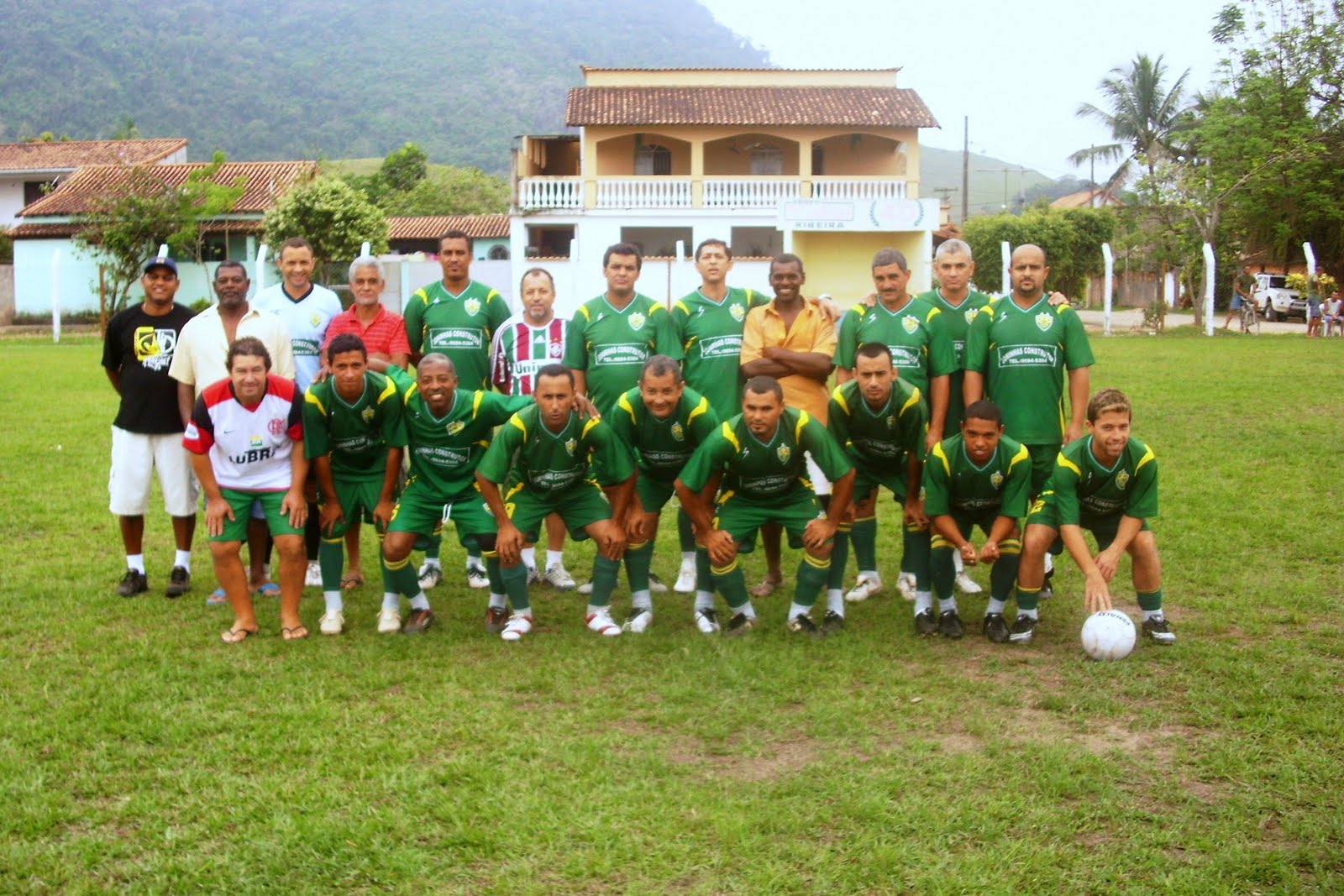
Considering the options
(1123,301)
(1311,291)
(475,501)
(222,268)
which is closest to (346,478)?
(475,501)

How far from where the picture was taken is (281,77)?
127m

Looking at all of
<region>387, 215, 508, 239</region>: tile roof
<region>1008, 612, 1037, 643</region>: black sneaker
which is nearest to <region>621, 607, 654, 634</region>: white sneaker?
<region>1008, 612, 1037, 643</region>: black sneaker

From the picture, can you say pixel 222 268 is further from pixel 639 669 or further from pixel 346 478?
pixel 639 669

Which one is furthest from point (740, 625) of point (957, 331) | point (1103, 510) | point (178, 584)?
point (178, 584)

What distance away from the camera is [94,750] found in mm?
4676

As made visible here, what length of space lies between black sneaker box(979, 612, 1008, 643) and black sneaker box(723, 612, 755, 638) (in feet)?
3.87

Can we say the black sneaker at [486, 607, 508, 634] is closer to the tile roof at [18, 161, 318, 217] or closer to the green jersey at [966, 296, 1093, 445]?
the green jersey at [966, 296, 1093, 445]

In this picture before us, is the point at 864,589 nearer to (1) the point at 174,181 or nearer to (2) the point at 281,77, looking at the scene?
(1) the point at 174,181

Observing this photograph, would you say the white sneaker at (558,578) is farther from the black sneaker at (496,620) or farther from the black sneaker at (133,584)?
the black sneaker at (133,584)

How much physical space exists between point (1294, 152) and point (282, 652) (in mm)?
35970

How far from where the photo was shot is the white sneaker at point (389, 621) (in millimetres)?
6383

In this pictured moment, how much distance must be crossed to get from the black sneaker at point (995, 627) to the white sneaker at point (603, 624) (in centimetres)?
186

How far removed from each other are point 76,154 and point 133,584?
4887cm

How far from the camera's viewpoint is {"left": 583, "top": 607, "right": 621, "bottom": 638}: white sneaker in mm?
6312
